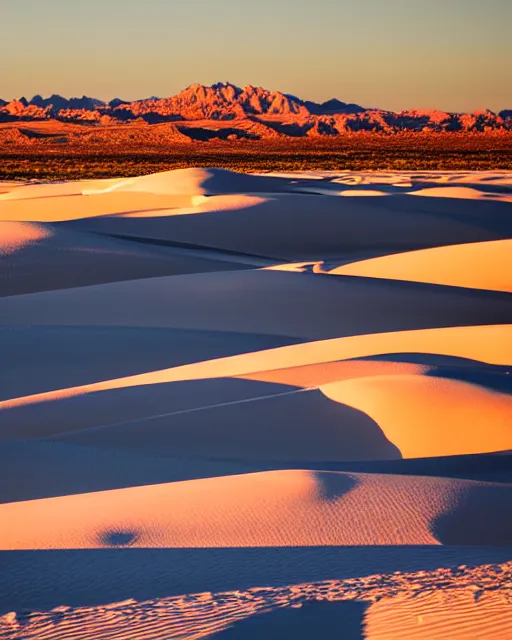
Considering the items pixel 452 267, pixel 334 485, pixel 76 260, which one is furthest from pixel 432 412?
pixel 76 260

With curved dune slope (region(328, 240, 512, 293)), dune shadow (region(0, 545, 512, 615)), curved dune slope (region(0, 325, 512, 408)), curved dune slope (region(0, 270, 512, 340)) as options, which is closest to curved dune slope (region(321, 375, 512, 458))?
curved dune slope (region(0, 325, 512, 408))

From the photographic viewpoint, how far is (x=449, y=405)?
640 cm

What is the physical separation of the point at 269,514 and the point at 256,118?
16376cm

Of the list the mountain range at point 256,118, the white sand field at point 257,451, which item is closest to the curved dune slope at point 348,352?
the white sand field at point 257,451

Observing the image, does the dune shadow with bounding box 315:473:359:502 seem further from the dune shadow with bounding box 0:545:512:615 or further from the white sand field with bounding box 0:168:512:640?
the dune shadow with bounding box 0:545:512:615

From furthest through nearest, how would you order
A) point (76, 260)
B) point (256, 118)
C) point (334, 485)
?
point (256, 118), point (76, 260), point (334, 485)

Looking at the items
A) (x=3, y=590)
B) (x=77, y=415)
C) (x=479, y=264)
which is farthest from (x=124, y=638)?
(x=479, y=264)

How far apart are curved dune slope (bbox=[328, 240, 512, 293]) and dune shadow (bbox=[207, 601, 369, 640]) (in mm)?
10415

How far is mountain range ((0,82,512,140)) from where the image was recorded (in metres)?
132

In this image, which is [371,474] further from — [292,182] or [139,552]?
[292,182]

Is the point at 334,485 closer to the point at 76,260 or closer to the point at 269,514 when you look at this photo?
the point at 269,514

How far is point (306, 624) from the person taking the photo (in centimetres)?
304

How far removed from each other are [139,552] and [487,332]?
19.0 feet

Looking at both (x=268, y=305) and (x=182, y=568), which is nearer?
(x=182, y=568)
